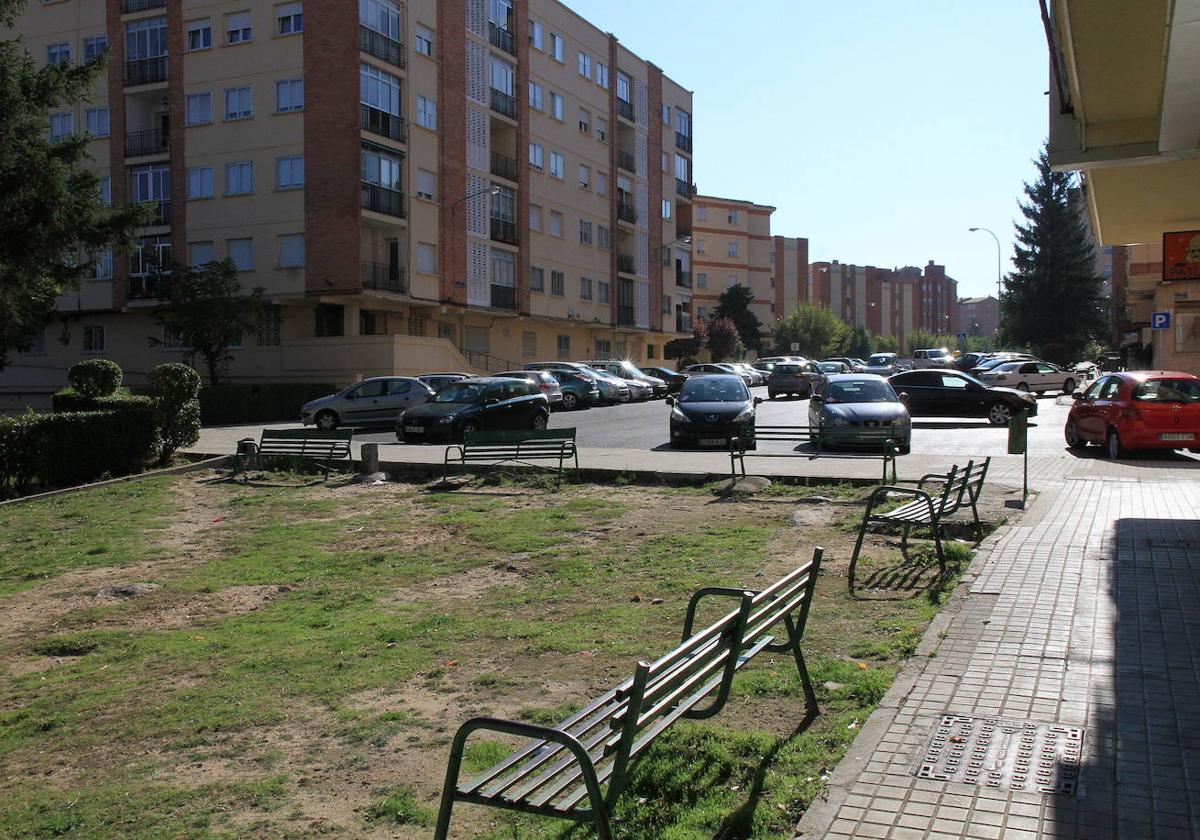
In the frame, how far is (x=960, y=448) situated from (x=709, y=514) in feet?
34.5

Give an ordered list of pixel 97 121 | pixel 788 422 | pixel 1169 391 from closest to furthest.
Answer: pixel 1169 391 < pixel 788 422 < pixel 97 121

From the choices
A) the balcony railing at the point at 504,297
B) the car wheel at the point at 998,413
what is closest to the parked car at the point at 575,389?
the balcony railing at the point at 504,297

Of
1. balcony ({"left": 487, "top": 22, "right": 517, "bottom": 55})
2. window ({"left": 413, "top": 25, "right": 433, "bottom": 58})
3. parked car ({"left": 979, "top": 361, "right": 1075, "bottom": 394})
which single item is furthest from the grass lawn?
balcony ({"left": 487, "top": 22, "right": 517, "bottom": 55})

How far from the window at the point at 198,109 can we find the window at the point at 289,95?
3.38 m

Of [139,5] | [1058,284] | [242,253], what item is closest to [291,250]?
[242,253]

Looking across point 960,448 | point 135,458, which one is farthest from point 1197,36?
point 135,458

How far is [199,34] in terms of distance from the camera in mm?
41250

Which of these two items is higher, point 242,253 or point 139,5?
point 139,5

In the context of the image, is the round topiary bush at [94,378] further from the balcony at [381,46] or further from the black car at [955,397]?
the balcony at [381,46]

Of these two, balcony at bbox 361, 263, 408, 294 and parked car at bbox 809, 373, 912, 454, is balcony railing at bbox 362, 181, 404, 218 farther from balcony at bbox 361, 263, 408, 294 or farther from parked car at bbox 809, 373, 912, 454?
parked car at bbox 809, 373, 912, 454

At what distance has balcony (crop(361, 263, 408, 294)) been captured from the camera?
39416 mm

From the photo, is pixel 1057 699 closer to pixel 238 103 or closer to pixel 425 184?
pixel 425 184

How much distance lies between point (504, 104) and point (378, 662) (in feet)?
147

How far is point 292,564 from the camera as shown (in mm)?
9727
